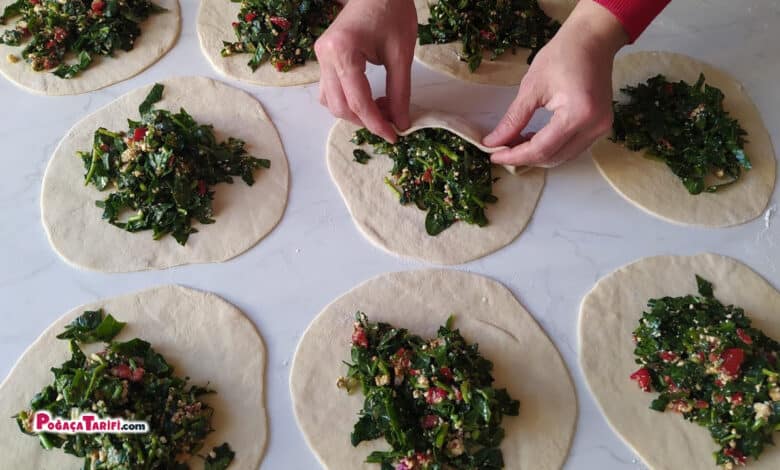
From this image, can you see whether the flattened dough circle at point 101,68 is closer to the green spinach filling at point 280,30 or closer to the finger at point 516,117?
the green spinach filling at point 280,30

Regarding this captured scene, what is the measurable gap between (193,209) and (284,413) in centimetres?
99

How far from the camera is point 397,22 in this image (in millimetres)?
2238

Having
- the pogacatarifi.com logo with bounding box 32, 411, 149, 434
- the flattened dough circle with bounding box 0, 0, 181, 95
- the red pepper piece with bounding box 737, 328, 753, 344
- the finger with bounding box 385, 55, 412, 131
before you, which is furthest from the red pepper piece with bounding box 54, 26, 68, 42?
the red pepper piece with bounding box 737, 328, 753, 344

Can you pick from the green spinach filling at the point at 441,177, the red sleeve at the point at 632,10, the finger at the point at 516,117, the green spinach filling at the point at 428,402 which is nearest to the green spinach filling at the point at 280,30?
the green spinach filling at the point at 441,177

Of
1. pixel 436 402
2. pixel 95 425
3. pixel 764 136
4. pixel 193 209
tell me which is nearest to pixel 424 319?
pixel 436 402

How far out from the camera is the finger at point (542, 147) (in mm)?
2224

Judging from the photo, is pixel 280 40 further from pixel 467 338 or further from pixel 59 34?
pixel 467 338

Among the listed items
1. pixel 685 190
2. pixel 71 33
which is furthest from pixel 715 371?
pixel 71 33

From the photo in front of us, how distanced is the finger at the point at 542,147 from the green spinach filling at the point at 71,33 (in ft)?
6.64

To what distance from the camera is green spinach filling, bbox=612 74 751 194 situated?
8.74ft

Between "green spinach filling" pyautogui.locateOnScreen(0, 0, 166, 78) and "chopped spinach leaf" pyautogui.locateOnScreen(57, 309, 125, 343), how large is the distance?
4.26 feet

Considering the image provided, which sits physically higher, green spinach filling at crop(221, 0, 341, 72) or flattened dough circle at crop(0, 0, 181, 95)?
green spinach filling at crop(221, 0, 341, 72)

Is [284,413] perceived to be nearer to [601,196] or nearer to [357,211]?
[357,211]

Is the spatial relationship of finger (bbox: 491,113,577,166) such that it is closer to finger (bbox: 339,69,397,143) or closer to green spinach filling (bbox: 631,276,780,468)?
finger (bbox: 339,69,397,143)
